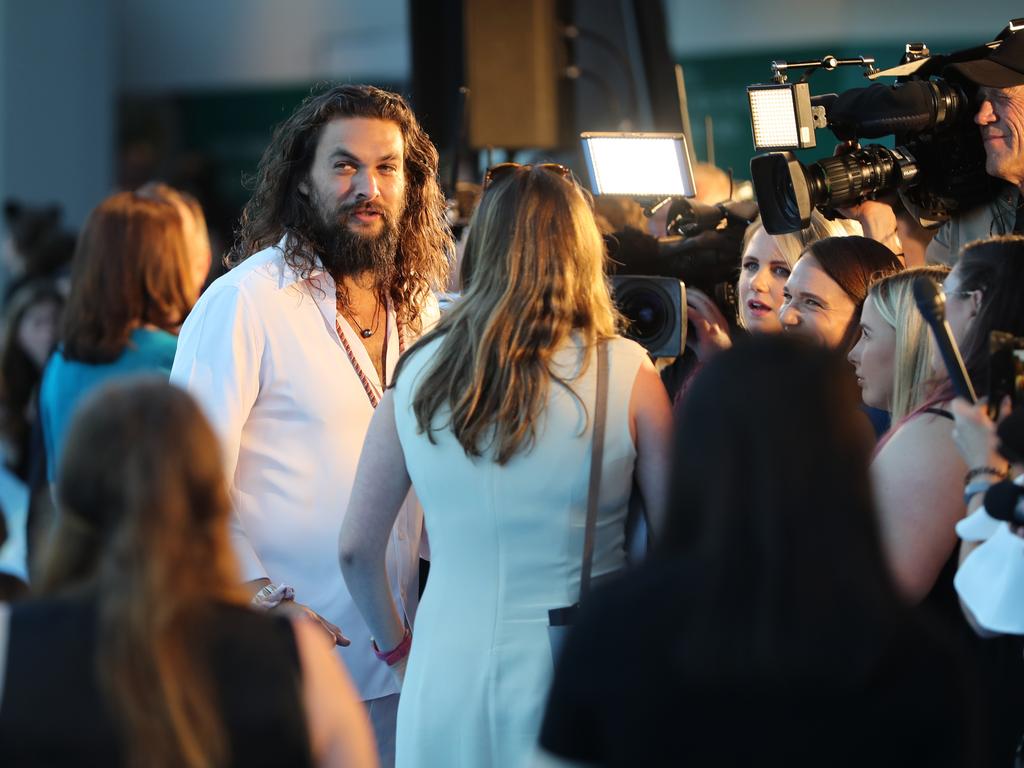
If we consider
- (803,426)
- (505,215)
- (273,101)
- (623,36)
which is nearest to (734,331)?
(505,215)

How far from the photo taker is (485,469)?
2143mm

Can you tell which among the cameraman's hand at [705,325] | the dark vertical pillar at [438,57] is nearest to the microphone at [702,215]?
the cameraman's hand at [705,325]

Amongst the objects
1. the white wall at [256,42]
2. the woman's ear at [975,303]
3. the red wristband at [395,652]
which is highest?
the white wall at [256,42]

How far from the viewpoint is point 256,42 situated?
10.6m

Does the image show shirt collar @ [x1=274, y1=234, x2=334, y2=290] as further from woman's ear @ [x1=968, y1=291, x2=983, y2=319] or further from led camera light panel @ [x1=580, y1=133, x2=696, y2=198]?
woman's ear @ [x1=968, y1=291, x2=983, y2=319]

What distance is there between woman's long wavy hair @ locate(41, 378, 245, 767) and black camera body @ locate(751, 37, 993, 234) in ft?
5.86

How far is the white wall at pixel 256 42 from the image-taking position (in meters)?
10.3

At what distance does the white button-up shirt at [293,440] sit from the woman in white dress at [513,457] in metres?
0.50

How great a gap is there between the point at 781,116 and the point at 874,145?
0.83 ft

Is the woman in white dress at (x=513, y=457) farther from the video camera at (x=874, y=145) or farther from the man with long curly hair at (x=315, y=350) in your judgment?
the video camera at (x=874, y=145)

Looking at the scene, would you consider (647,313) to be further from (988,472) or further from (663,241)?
(988,472)

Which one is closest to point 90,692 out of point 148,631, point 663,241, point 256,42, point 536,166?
point 148,631

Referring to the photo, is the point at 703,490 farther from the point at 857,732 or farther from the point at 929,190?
the point at 929,190

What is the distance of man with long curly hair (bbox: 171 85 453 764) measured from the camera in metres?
2.66
